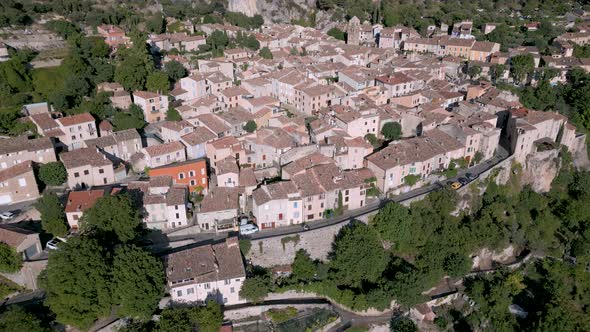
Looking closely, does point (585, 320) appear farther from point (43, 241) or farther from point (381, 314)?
point (43, 241)

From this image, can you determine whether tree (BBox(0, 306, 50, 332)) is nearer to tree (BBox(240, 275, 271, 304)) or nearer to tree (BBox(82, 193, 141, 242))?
tree (BBox(82, 193, 141, 242))

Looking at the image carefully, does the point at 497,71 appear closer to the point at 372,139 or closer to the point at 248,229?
the point at 372,139

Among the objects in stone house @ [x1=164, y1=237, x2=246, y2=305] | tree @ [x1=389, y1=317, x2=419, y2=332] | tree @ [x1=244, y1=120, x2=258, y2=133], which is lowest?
tree @ [x1=389, y1=317, x2=419, y2=332]

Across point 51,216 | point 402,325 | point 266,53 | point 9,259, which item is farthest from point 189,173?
point 266,53

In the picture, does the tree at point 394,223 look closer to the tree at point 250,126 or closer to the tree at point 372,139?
the tree at point 372,139

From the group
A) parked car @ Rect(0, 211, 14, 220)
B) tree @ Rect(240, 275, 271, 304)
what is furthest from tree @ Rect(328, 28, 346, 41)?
parked car @ Rect(0, 211, 14, 220)

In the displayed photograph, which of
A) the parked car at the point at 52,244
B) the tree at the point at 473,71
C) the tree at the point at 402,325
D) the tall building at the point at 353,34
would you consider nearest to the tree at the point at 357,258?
the tree at the point at 402,325
